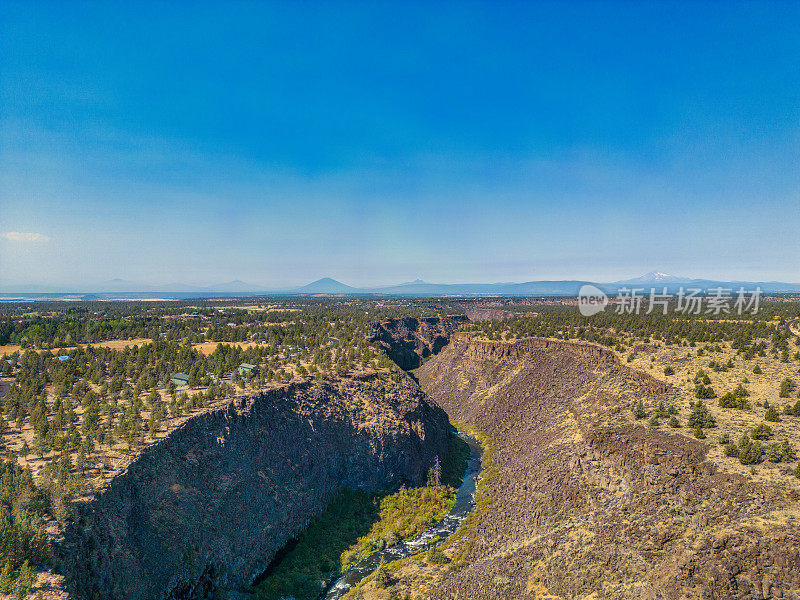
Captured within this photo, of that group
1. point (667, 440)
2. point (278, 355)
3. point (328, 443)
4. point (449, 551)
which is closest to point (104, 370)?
point (278, 355)

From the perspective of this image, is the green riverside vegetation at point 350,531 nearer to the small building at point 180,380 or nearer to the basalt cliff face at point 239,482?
the basalt cliff face at point 239,482

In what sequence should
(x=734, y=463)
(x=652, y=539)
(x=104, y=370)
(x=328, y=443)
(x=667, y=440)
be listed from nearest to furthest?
(x=652, y=539) → (x=734, y=463) → (x=667, y=440) → (x=328, y=443) → (x=104, y=370)

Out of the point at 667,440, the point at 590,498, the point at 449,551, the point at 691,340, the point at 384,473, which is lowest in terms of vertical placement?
the point at 449,551

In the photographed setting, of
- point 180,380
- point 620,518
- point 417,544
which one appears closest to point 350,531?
point 417,544

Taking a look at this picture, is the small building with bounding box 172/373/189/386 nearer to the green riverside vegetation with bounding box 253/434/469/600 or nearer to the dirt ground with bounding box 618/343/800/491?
the green riverside vegetation with bounding box 253/434/469/600

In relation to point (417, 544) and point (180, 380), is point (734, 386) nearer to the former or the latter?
point (417, 544)

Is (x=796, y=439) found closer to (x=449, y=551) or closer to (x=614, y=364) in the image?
(x=614, y=364)
